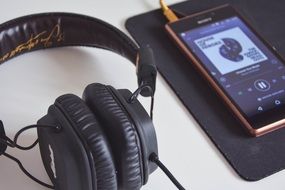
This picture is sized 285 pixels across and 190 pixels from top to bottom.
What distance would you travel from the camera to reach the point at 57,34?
26.5 inches

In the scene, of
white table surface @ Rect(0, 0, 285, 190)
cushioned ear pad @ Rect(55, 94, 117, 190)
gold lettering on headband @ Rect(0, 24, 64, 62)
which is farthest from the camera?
gold lettering on headband @ Rect(0, 24, 64, 62)

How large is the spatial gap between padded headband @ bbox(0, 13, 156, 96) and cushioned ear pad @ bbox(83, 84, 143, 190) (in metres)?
0.17

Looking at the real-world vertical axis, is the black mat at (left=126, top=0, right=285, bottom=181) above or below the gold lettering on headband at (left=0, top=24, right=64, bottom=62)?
below

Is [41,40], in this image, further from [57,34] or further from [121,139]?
[121,139]

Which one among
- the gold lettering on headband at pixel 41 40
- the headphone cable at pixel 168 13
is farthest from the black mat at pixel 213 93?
the gold lettering on headband at pixel 41 40

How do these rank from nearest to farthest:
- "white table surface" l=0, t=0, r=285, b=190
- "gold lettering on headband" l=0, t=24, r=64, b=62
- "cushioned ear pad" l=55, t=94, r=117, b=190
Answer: "cushioned ear pad" l=55, t=94, r=117, b=190 < "white table surface" l=0, t=0, r=285, b=190 < "gold lettering on headband" l=0, t=24, r=64, b=62

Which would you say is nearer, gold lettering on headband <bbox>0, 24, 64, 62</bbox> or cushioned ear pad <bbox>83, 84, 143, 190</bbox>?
cushioned ear pad <bbox>83, 84, 143, 190</bbox>

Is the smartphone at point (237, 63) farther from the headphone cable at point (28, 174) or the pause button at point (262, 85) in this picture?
the headphone cable at point (28, 174)

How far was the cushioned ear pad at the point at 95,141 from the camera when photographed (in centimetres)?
44

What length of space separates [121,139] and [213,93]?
22 cm

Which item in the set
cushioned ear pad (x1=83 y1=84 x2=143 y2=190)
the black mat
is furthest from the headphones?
the black mat

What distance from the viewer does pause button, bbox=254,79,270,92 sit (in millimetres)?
628

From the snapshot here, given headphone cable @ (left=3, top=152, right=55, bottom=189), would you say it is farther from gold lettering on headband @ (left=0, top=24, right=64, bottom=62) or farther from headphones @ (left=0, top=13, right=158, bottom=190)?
gold lettering on headband @ (left=0, top=24, right=64, bottom=62)

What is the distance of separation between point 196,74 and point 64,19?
200 mm
